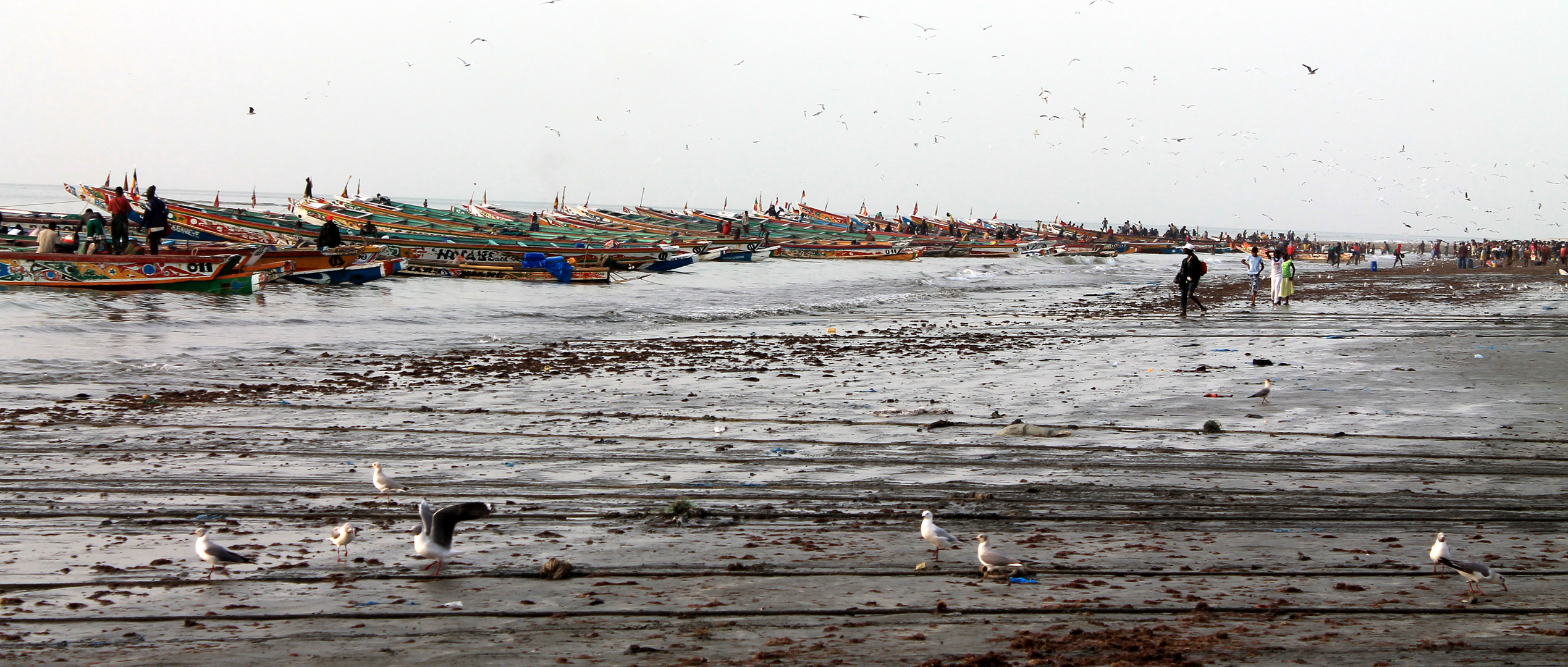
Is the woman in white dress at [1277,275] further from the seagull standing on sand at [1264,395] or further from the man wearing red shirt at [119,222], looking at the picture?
the man wearing red shirt at [119,222]

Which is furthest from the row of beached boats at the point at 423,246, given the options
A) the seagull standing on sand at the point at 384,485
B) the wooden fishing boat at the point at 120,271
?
the seagull standing on sand at the point at 384,485

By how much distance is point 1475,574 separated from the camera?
442cm

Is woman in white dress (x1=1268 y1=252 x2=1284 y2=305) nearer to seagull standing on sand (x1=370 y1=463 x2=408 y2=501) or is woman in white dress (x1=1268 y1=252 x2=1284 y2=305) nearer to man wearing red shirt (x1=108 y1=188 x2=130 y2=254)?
seagull standing on sand (x1=370 y1=463 x2=408 y2=501)

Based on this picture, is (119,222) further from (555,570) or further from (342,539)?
(555,570)

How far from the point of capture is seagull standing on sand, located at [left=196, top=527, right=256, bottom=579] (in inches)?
180

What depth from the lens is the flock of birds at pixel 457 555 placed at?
4551mm

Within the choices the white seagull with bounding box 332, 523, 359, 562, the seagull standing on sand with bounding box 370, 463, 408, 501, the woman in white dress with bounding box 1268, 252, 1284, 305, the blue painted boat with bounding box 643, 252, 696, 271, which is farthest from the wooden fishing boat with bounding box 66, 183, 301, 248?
the white seagull with bounding box 332, 523, 359, 562

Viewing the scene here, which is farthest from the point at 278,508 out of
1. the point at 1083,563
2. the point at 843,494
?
the point at 1083,563

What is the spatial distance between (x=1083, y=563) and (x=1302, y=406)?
19.0ft

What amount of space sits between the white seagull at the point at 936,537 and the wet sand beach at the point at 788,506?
9cm

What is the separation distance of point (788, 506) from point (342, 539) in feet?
7.71

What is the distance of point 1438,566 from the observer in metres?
4.81

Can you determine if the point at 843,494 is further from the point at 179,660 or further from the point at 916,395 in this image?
the point at 916,395

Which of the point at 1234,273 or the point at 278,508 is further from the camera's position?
the point at 1234,273
